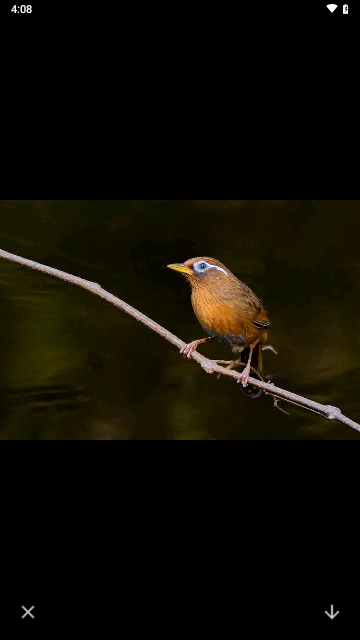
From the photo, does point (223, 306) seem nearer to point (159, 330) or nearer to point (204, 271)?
point (204, 271)

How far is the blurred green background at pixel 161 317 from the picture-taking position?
16.9 feet

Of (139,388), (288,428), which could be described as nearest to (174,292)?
(139,388)

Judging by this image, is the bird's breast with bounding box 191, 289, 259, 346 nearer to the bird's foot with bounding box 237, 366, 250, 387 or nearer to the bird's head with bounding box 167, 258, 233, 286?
the bird's head with bounding box 167, 258, 233, 286

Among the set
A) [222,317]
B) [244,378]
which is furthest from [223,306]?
[244,378]

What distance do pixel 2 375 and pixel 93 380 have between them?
1.89ft

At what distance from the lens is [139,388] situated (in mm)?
5312

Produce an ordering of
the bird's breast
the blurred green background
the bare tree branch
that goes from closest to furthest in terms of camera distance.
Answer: the bare tree branch, the bird's breast, the blurred green background

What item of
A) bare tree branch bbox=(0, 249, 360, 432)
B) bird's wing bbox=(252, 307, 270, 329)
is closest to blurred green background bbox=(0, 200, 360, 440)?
bird's wing bbox=(252, 307, 270, 329)

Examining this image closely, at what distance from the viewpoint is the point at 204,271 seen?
453cm

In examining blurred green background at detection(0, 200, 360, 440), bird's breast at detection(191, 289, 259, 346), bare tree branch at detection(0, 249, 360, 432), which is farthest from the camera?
blurred green background at detection(0, 200, 360, 440)

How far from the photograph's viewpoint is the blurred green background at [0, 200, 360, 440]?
16.9 ft

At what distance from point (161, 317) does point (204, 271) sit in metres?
0.86

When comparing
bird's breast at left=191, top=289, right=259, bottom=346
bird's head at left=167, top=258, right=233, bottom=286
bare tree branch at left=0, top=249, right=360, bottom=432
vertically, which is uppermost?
bird's head at left=167, top=258, right=233, bottom=286

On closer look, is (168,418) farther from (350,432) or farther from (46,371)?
(350,432)
